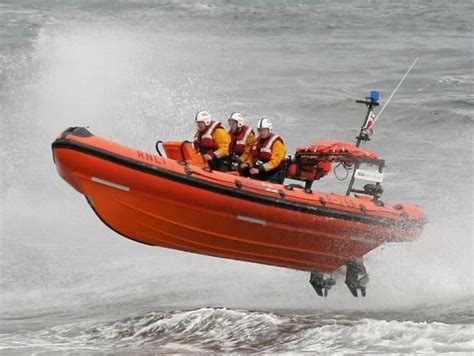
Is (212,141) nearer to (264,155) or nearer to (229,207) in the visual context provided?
(264,155)

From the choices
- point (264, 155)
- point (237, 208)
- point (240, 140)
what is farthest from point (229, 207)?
point (240, 140)

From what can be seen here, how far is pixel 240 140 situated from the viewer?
9555 mm

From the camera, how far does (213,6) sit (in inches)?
1182

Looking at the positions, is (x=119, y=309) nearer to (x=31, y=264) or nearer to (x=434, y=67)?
(x=31, y=264)

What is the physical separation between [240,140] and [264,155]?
0.96 ft

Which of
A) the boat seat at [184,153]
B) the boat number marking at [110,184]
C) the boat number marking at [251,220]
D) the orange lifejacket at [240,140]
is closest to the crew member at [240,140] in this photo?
the orange lifejacket at [240,140]

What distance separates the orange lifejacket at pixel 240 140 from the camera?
955cm

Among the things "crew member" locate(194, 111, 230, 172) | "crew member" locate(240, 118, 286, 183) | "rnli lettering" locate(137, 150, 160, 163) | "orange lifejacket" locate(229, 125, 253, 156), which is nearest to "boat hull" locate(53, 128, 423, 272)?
"rnli lettering" locate(137, 150, 160, 163)

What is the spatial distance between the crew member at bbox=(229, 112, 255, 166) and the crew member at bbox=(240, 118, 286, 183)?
6 cm

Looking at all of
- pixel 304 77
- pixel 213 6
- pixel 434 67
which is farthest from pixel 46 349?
pixel 213 6

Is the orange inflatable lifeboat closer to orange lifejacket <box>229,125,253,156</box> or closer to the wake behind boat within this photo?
the wake behind boat

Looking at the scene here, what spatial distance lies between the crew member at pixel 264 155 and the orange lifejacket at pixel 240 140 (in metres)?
0.11

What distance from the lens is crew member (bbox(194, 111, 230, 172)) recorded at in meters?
9.36

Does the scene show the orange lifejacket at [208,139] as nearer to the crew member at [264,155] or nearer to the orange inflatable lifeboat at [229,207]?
the orange inflatable lifeboat at [229,207]
